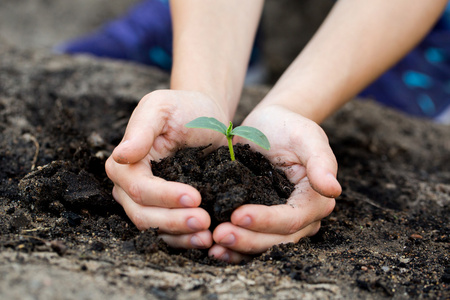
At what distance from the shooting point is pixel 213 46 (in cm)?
185

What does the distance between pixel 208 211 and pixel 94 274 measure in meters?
0.37

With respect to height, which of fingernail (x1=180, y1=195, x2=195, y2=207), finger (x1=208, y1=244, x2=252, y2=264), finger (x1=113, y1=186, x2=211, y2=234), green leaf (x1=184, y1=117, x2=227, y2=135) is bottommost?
finger (x1=208, y1=244, x2=252, y2=264)

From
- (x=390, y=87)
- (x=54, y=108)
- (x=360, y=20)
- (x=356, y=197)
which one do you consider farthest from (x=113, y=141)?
(x=390, y=87)

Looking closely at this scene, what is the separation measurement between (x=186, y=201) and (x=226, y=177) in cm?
17

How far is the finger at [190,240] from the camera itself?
4.09ft

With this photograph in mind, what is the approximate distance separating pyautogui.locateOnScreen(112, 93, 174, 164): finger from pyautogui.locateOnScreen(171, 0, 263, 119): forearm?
0.28 m

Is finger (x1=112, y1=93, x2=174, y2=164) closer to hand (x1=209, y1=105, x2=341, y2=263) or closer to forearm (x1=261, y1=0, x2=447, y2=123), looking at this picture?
hand (x1=209, y1=105, x2=341, y2=263)

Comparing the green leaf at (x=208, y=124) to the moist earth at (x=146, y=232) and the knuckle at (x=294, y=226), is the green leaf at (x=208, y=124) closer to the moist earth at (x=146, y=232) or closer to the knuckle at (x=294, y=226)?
the moist earth at (x=146, y=232)

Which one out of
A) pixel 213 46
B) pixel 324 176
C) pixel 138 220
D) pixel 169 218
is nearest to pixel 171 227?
pixel 169 218

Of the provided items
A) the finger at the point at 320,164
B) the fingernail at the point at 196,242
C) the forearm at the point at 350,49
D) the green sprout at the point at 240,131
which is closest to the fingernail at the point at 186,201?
the fingernail at the point at 196,242

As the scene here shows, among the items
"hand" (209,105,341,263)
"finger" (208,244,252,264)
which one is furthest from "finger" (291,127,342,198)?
"finger" (208,244,252,264)

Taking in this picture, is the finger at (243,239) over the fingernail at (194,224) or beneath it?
beneath

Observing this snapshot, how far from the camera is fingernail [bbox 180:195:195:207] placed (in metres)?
1.20

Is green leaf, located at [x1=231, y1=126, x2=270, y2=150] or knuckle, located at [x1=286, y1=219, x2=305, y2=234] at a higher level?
green leaf, located at [x1=231, y1=126, x2=270, y2=150]
